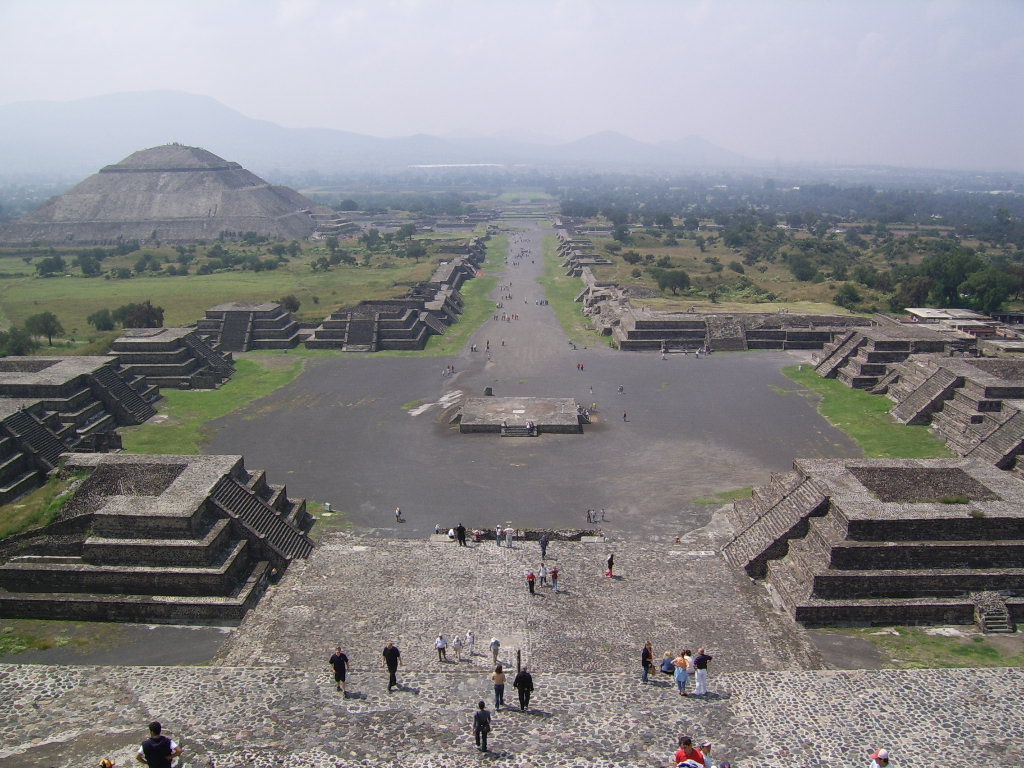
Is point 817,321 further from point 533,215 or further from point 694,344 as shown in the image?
point 533,215

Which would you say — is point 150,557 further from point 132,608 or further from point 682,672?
point 682,672

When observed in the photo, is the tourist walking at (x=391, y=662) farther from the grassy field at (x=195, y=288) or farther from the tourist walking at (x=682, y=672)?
the grassy field at (x=195, y=288)

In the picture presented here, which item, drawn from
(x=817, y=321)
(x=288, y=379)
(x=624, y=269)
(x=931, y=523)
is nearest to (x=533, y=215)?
(x=624, y=269)

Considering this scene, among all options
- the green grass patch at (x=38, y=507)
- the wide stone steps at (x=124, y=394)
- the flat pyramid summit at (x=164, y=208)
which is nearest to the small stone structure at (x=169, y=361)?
the wide stone steps at (x=124, y=394)

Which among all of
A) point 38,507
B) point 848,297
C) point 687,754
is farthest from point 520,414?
point 848,297

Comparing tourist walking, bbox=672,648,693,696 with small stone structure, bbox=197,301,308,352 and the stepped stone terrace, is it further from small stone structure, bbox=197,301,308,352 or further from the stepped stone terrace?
small stone structure, bbox=197,301,308,352

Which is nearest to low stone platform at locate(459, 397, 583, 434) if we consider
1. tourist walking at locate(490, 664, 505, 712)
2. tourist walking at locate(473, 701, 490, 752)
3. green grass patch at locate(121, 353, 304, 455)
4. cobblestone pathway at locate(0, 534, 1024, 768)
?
green grass patch at locate(121, 353, 304, 455)
